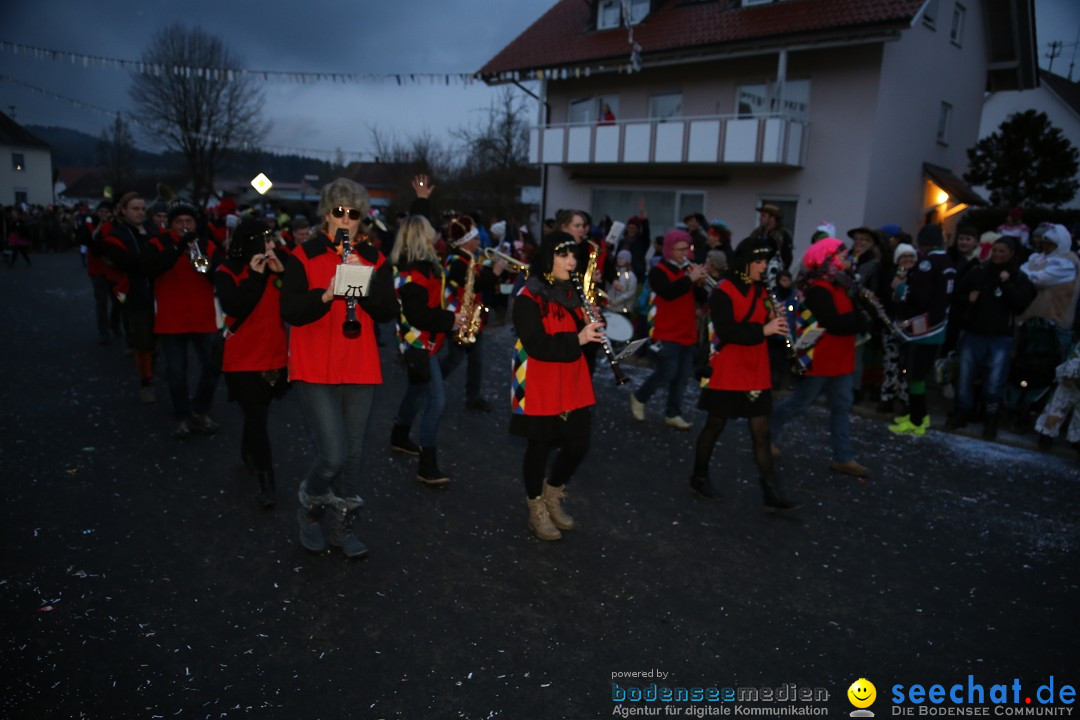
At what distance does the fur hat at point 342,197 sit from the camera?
3.81 meters

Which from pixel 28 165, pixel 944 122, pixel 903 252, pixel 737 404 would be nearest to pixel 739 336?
pixel 737 404

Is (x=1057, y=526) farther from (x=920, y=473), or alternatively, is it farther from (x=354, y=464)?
(x=354, y=464)

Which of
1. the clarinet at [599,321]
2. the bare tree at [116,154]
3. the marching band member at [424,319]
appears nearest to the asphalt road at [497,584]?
the marching band member at [424,319]

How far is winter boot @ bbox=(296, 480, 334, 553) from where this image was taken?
4.05m

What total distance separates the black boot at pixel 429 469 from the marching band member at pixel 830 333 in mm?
2737

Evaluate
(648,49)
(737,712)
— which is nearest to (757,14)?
(648,49)

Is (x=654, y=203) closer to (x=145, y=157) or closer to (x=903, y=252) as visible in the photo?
(x=903, y=252)

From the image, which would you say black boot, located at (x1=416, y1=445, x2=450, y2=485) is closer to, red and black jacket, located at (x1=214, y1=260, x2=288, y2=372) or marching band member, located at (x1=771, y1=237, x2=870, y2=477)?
red and black jacket, located at (x1=214, y1=260, x2=288, y2=372)

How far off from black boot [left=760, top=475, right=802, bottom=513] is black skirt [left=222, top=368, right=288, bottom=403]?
344 cm

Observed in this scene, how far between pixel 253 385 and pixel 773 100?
1550 cm

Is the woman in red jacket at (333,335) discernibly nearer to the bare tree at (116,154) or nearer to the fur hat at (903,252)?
the fur hat at (903,252)

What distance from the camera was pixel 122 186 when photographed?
52844mm

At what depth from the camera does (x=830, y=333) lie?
5.64 metres

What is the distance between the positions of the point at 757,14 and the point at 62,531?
58.8 feet
